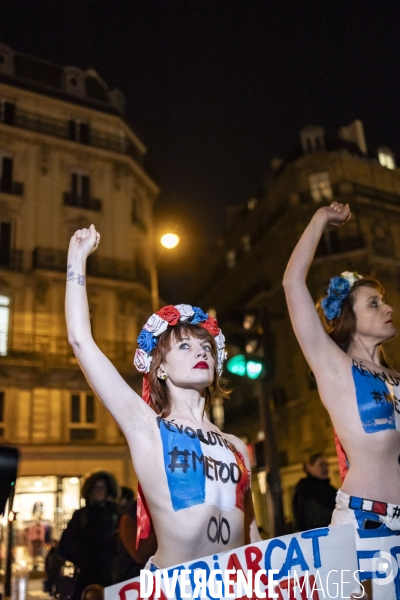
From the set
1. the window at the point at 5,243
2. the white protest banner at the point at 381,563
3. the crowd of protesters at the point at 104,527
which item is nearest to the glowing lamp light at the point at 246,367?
the crowd of protesters at the point at 104,527

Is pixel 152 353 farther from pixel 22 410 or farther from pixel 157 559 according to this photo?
pixel 22 410

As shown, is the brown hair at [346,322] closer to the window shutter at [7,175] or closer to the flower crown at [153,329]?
the flower crown at [153,329]

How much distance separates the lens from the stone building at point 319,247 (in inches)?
809

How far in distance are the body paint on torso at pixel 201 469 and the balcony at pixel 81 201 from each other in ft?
62.0

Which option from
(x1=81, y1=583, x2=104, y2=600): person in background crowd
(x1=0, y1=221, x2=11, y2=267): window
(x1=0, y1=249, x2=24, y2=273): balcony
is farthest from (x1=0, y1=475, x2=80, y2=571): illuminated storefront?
(x1=81, y1=583, x2=104, y2=600): person in background crowd

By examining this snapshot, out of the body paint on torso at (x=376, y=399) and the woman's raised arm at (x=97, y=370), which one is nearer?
the woman's raised arm at (x=97, y=370)

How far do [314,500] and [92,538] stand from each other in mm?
1869

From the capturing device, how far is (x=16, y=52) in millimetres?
20328

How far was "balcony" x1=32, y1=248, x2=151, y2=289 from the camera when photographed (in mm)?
18281

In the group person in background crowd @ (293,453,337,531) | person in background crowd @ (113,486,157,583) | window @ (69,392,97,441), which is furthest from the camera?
window @ (69,392,97,441)

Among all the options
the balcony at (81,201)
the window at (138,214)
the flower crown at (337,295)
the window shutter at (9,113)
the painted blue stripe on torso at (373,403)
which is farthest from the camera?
the window at (138,214)

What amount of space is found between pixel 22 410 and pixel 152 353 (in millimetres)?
15891

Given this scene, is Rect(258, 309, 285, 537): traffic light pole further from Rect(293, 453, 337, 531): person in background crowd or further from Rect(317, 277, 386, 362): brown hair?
Rect(317, 277, 386, 362): brown hair

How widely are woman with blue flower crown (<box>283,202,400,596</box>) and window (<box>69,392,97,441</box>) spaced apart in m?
15.8
